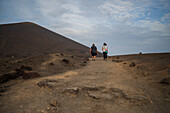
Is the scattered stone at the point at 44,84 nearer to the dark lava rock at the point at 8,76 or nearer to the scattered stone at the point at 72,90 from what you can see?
the scattered stone at the point at 72,90

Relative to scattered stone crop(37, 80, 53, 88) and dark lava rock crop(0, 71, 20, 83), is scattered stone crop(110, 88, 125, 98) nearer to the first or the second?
scattered stone crop(37, 80, 53, 88)

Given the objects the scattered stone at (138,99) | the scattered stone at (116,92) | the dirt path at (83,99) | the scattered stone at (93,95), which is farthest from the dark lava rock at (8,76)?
the scattered stone at (138,99)

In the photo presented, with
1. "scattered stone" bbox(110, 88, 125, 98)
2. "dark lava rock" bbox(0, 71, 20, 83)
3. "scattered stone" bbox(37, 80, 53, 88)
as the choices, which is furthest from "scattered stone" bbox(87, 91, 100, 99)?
"dark lava rock" bbox(0, 71, 20, 83)

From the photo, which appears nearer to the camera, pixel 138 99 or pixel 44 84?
pixel 138 99

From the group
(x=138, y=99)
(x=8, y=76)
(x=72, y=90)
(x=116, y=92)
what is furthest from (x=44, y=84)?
(x=138, y=99)

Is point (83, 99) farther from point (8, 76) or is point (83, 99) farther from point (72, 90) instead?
point (8, 76)

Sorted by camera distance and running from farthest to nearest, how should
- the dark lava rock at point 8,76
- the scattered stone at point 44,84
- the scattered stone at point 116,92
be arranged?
the dark lava rock at point 8,76
the scattered stone at point 44,84
the scattered stone at point 116,92

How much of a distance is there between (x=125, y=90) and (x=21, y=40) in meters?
19.9

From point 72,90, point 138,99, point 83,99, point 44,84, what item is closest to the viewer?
point 138,99

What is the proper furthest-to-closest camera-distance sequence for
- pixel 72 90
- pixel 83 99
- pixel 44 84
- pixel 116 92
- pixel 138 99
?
pixel 44 84 → pixel 72 90 → pixel 116 92 → pixel 83 99 → pixel 138 99

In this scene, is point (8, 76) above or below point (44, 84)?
above

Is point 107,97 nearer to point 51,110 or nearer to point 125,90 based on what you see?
point 125,90

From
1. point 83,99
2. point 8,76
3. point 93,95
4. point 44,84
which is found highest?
point 8,76

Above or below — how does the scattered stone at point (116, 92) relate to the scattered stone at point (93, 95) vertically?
above
